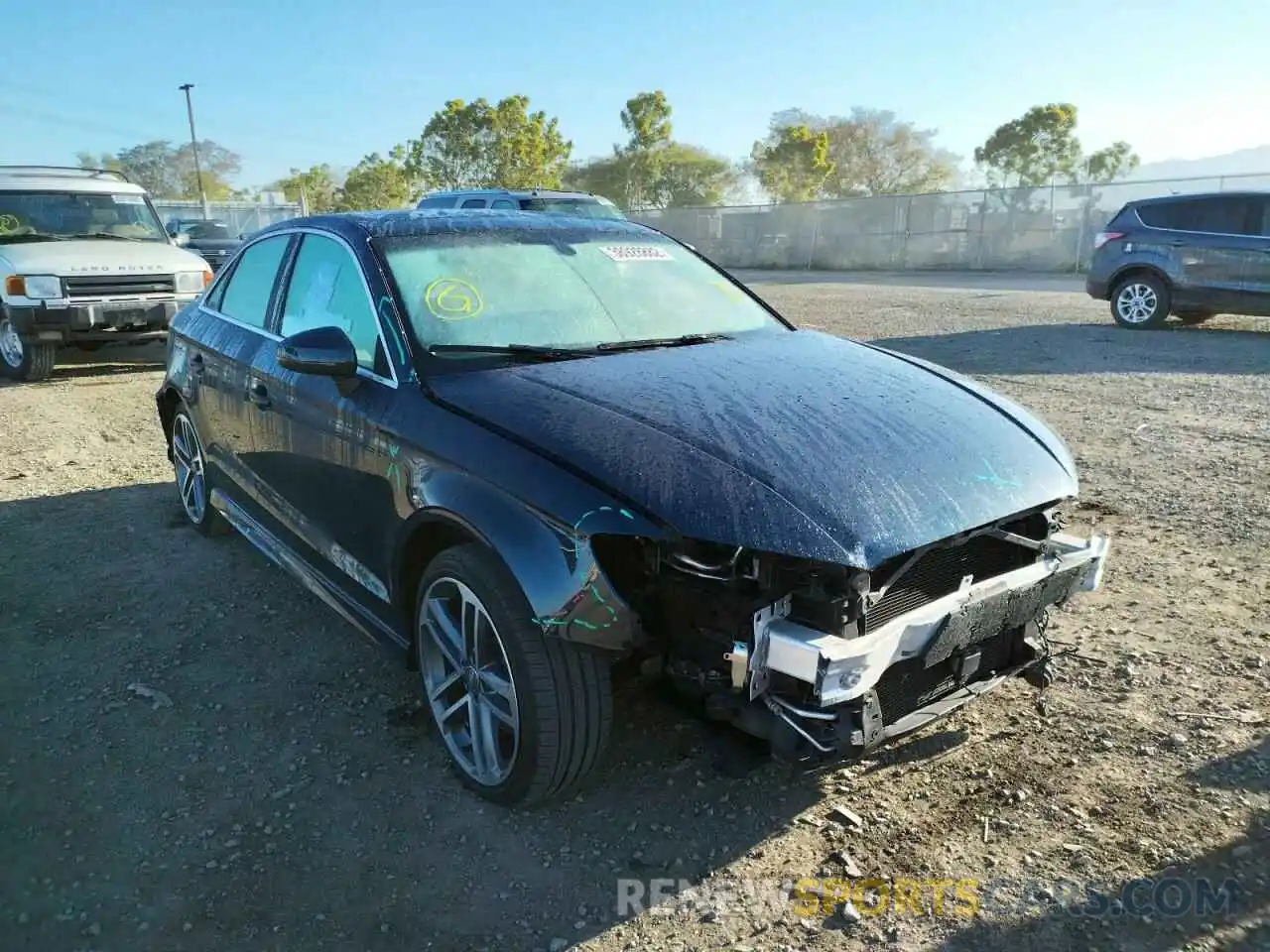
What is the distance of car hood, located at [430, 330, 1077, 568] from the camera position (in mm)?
2297

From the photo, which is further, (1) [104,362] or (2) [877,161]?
(2) [877,161]

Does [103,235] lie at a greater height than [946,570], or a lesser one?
greater

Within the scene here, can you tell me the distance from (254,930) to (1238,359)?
34.7ft

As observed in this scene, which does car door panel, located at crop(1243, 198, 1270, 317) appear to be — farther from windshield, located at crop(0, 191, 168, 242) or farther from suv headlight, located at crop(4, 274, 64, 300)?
suv headlight, located at crop(4, 274, 64, 300)

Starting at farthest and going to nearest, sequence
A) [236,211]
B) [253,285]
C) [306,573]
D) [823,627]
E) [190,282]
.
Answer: [236,211]
[190,282]
[253,285]
[306,573]
[823,627]

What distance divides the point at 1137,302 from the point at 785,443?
38.0 feet

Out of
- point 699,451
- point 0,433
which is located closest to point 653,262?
point 699,451

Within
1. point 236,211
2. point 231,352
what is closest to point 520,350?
point 231,352

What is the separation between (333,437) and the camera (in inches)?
130

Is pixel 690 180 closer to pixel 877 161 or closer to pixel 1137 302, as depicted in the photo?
pixel 877 161

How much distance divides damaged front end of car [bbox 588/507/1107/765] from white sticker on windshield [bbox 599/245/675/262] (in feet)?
5.65

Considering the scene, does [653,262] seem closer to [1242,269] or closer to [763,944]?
[763,944]

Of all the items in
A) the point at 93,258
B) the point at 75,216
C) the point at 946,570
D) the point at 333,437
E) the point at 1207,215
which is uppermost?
the point at 75,216

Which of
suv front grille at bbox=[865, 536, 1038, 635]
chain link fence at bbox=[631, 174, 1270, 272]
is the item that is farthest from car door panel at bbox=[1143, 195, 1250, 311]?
suv front grille at bbox=[865, 536, 1038, 635]
